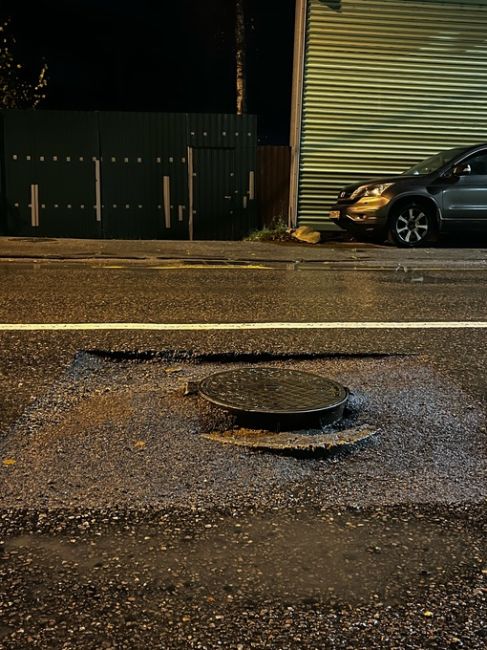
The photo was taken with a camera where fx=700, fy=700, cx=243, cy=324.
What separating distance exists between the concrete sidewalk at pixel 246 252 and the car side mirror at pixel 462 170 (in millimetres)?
1277

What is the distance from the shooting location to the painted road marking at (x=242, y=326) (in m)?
5.33

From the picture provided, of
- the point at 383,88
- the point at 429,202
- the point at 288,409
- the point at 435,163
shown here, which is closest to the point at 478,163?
the point at 435,163

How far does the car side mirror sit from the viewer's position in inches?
463

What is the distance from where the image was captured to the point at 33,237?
13312 millimetres

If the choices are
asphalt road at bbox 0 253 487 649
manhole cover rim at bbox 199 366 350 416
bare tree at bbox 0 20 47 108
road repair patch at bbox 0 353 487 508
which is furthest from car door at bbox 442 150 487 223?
manhole cover rim at bbox 199 366 350 416

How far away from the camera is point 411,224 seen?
471 inches

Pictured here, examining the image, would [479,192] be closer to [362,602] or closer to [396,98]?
[396,98]

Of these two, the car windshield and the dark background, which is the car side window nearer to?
the car windshield

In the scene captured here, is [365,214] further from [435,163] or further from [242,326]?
[242,326]

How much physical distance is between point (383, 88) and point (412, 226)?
387 cm

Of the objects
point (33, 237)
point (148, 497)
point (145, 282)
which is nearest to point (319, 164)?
point (33, 237)

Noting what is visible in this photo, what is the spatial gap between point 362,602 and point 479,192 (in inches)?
428

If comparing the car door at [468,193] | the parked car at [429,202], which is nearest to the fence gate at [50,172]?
the parked car at [429,202]

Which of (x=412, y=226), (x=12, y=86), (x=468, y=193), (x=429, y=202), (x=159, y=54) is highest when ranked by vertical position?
(x=159, y=54)
